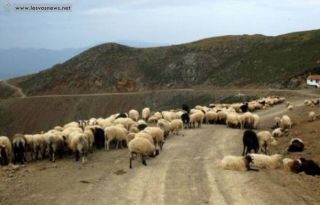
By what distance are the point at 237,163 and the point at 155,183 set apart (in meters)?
3.58

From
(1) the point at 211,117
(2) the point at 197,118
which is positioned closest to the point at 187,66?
(1) the point at 211,117

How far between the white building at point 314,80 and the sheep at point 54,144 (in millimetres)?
56753

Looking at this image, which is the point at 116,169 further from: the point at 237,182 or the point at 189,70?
the point at 189,70

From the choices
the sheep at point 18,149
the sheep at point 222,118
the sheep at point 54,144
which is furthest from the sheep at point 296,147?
the sheep at point 222,118

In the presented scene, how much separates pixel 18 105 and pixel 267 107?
59.7 m

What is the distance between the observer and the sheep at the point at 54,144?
21484 millimetres

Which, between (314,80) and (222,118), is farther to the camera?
(314,80)

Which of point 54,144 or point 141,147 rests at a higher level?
point 141,147

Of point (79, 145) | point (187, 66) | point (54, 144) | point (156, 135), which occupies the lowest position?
point (54, 144)

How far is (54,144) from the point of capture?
21.5 m

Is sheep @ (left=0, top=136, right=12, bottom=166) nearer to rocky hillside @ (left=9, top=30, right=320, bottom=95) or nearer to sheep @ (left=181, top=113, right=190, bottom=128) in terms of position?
sheep @ (left=181, top=113, right=190, bottom=128)

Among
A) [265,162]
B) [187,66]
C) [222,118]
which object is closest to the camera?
[265,162]

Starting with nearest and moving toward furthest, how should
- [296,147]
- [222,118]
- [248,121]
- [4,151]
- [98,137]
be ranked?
[4,151] → [296,147] → [98,137] → [248,121] → [222,118]

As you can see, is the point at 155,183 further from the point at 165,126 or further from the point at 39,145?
the point at 165,126
